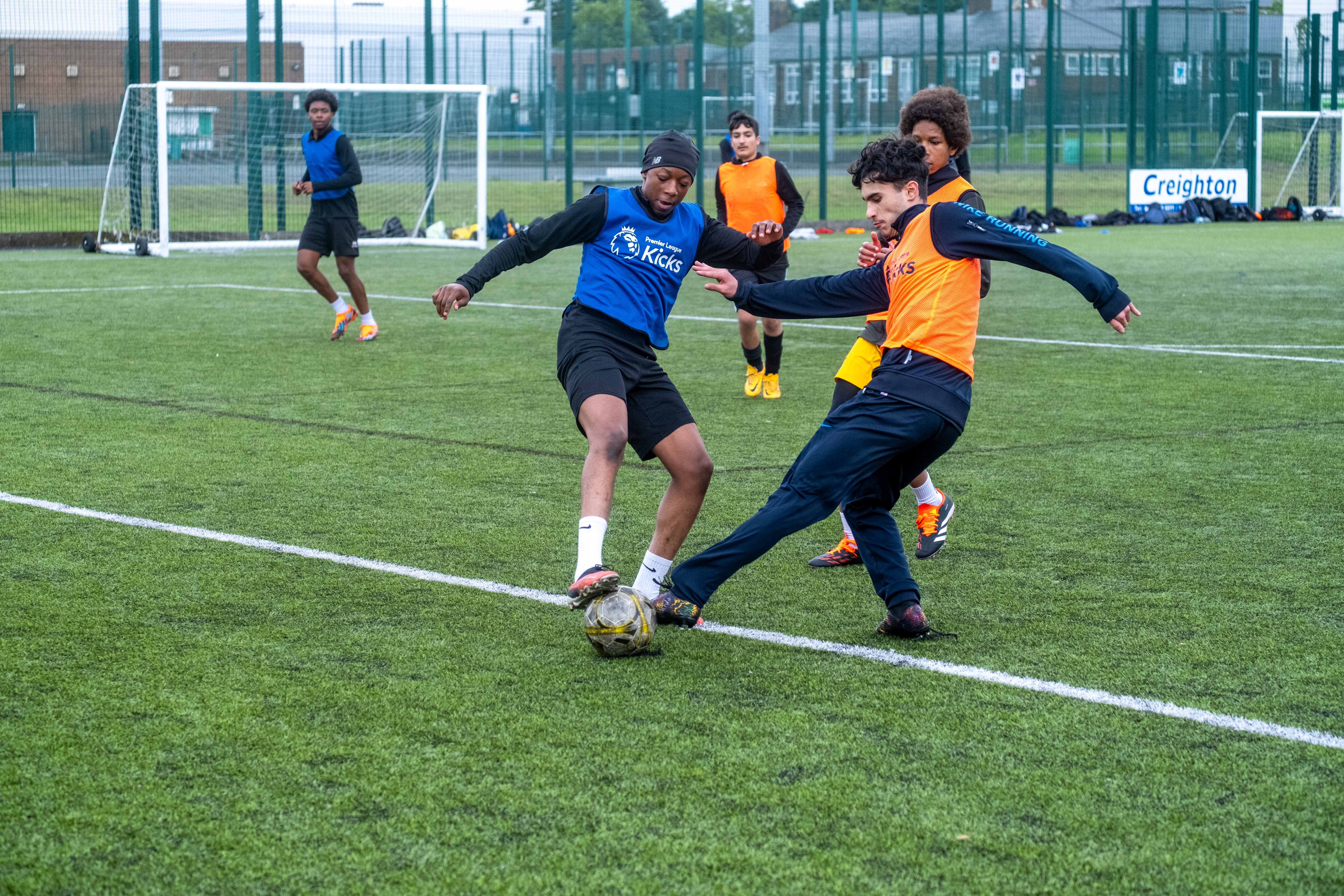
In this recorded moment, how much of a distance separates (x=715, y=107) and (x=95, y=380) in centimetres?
2324

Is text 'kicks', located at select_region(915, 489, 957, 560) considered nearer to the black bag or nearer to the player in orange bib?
the player in orange bib

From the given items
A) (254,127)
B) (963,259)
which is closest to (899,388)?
(963,259)

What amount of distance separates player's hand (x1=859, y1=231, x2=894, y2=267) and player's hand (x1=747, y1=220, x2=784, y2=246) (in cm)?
32

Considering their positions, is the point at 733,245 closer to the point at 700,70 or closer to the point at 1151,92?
the point at 700,70

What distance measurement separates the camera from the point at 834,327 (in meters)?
15.0

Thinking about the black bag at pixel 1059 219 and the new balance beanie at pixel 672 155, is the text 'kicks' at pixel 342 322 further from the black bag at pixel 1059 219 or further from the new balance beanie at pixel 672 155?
the black bag at pixel 1059 219

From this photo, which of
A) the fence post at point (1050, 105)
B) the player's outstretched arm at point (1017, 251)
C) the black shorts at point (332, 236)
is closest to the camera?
the player's outstretched arm at point (1017, 251)

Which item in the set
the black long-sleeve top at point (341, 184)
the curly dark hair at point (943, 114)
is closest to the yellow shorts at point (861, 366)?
the curly dark hair at point (943, 114)

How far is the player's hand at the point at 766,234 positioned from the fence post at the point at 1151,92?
108 ft

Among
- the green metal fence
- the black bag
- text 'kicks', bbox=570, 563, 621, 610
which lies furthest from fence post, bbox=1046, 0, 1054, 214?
text 'kicks', bbox=570, 563, 621, 610

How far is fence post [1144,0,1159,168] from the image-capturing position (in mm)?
36219

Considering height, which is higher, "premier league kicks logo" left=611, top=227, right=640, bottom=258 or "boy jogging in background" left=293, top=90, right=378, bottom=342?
"boy jogging in background" left=293, top=90, right=378, bottom=342

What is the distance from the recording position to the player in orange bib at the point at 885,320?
19.9 feet

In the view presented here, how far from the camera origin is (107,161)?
89.4 feet
